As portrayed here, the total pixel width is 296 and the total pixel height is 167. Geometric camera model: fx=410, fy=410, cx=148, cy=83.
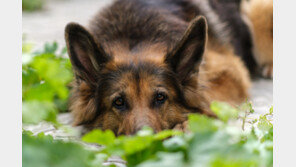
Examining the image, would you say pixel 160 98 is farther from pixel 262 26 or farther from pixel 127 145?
pixel 262 26

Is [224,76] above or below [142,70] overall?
above

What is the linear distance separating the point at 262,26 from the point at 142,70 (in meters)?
4.06

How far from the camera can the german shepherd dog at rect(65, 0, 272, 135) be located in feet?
14.3

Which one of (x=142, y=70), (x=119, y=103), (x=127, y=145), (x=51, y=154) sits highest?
(x=142, y=70)

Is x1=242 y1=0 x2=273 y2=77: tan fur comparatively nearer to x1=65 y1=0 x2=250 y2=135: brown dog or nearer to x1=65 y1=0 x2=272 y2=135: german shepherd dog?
x1=65 y1=0 x2=272 y2=135: german shepherd dog

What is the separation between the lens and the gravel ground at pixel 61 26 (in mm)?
6074

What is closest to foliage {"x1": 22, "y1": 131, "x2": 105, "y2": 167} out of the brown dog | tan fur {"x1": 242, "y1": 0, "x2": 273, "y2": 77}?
the brown dog

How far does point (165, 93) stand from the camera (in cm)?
451

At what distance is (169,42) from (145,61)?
2.89 feet

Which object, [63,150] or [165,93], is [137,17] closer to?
[165,93]

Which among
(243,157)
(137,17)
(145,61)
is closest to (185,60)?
(145,61)

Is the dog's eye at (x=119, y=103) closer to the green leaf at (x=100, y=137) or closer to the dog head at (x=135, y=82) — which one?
the dog head at (x=135, y=82)

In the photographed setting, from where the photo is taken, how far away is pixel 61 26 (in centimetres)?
1109

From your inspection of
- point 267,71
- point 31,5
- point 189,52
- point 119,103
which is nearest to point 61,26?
point 31,5
